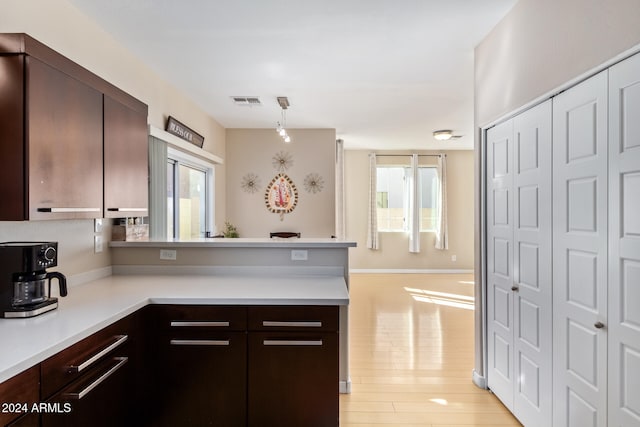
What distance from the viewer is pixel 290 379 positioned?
1952 millimetres

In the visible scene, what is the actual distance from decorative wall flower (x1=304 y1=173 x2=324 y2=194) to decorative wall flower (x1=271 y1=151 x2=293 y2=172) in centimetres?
34

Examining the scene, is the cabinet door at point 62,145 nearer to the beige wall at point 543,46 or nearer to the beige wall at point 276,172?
the beige wall at point 543,46

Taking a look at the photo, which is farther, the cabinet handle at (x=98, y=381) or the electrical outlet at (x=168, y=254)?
the electrical outlet at (x=168, y=254)

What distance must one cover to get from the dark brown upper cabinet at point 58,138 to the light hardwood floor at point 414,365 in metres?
2.05

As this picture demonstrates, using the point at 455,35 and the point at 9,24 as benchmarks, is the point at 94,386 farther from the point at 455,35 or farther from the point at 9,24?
the point at 455,35

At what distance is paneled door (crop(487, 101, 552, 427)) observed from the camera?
6.78 ft

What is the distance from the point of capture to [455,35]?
267 centimetres

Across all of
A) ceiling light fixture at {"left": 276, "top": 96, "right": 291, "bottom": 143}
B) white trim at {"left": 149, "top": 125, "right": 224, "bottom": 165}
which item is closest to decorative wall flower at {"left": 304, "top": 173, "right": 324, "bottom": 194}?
ceiling light fixture at {"left": 276, "top": 96, "right": 291, "bottom": 143}

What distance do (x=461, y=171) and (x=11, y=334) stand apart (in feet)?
25.6

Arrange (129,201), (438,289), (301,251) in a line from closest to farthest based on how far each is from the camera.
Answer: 1. (129,201)
2. (301,251)
3. (438,289)

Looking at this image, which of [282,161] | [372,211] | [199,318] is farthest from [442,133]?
[199,318]

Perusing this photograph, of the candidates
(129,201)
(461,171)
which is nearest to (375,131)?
(461,171)

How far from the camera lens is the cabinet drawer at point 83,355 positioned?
1.30m

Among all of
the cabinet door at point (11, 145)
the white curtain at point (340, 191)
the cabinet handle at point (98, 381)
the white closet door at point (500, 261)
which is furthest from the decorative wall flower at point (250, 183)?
the cabinet door at point (11, 145)
